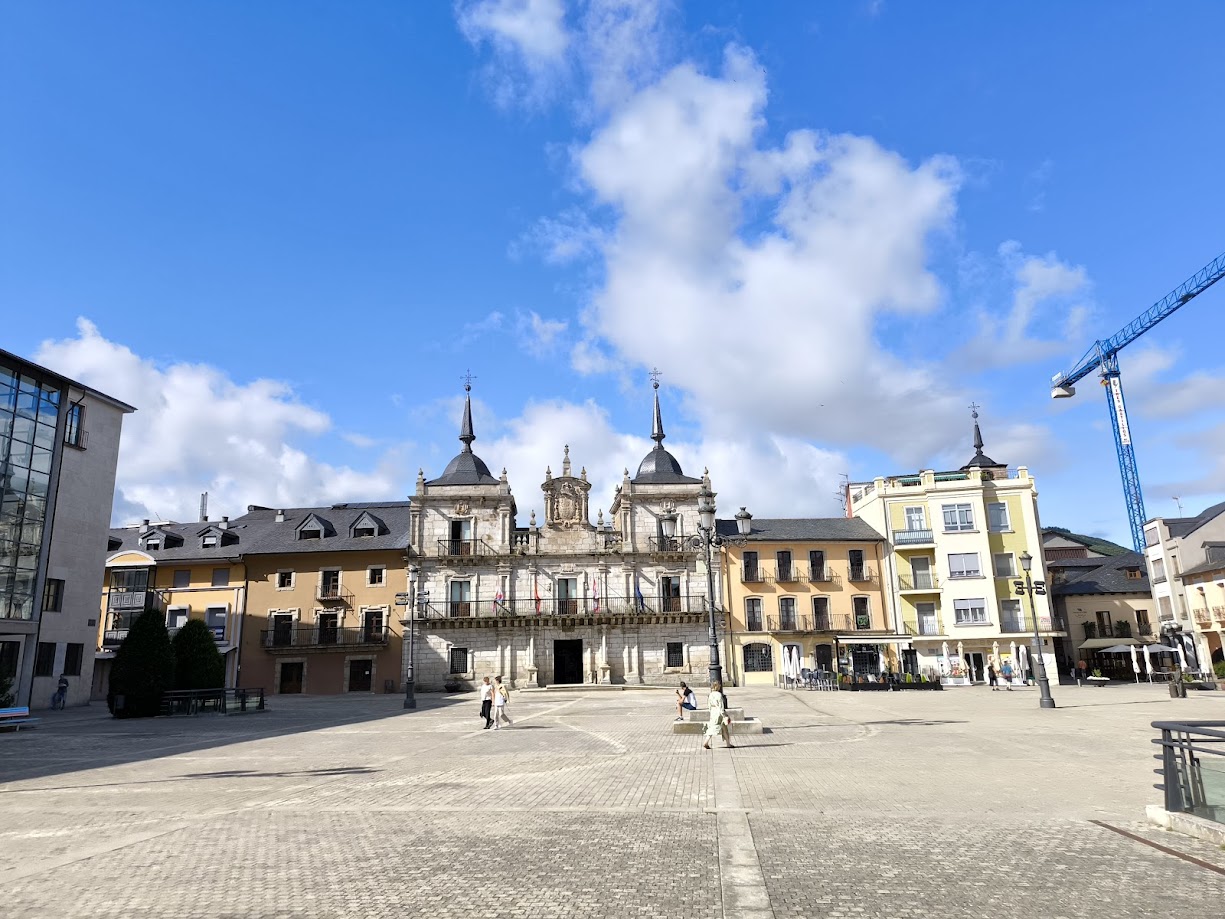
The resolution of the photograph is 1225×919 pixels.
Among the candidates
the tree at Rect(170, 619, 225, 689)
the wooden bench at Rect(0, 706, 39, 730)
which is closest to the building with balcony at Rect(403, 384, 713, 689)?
the tree at Rect(170, 619, 225, 689)

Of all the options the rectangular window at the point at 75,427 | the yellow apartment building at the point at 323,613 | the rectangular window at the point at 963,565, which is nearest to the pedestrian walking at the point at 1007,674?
the rectangular window at the point at 963,565

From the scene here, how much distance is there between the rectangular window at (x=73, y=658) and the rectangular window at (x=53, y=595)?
6.29 ft

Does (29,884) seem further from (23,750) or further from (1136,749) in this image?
(1136,749)

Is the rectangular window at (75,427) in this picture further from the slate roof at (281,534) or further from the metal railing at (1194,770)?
the metal railing at (1194,770)

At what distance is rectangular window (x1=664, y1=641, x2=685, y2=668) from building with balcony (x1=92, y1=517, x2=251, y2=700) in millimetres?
25757

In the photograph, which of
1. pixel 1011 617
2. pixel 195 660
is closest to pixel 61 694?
pixel 195 660

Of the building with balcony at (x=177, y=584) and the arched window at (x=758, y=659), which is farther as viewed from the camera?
the arched window at (x=758, y=659)

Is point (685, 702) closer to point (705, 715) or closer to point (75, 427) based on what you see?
point (705, 715)

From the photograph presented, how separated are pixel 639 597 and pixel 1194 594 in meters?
33.0

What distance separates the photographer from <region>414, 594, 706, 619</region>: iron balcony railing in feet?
161

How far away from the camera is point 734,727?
20.0 metres

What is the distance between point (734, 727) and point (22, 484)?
103 ft

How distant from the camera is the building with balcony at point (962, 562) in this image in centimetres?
4756

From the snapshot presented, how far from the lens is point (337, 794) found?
12.1 metres
